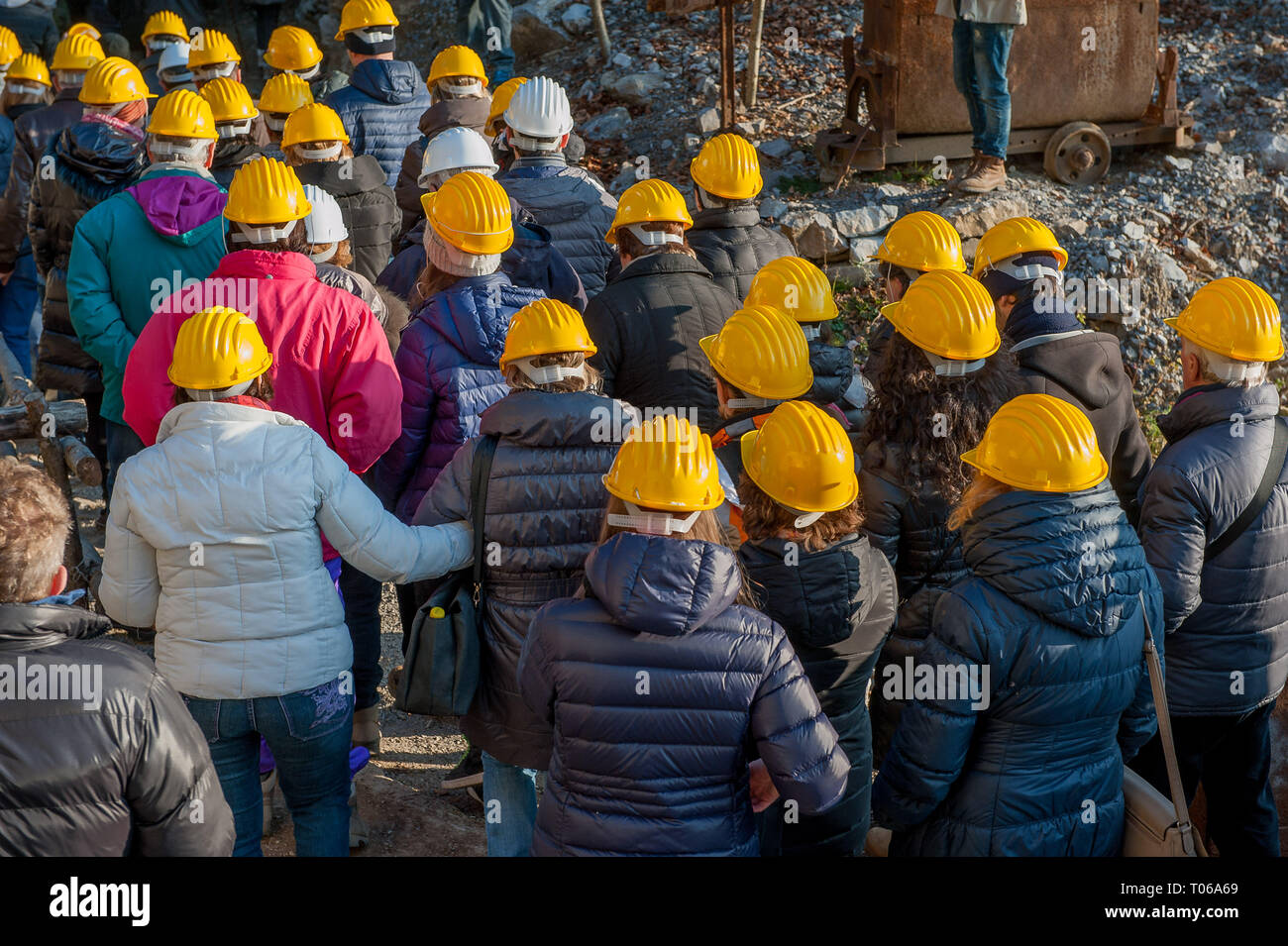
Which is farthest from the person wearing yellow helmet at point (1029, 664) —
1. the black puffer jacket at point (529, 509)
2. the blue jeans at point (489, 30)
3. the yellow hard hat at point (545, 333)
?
the blue jeans at point (489, 30)

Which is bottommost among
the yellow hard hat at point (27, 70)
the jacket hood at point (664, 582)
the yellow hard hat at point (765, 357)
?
the jacket hood at point (664, 582)

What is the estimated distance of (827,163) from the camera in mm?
8672

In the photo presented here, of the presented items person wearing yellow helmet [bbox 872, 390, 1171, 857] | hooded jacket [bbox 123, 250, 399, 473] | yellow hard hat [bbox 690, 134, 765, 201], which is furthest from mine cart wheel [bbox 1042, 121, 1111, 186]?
person wearing yellow helmet [bbox 872, 390, 1171, 857]

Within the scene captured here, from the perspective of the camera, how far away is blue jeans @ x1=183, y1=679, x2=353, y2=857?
11.4ft

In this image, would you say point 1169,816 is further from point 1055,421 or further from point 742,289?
point 742,289

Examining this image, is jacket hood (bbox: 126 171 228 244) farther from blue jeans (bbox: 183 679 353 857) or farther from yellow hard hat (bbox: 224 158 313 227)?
blue jeans (bbox: 183 679 353 857)

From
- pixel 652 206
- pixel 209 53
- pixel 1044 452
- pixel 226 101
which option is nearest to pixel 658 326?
pixel 652 206

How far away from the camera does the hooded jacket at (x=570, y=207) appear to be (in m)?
5.67

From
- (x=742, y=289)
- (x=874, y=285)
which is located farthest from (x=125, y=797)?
(x=874, y=285)

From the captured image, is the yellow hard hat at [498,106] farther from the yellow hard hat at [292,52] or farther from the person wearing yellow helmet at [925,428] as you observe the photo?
the person wearing yellow helmet at [925,428]

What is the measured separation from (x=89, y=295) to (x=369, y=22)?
299 centimetres

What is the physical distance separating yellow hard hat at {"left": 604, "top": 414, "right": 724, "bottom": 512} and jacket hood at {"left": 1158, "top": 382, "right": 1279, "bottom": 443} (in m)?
1.65

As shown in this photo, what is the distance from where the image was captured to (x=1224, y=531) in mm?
3877

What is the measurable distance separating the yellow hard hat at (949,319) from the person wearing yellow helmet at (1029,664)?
77cm
